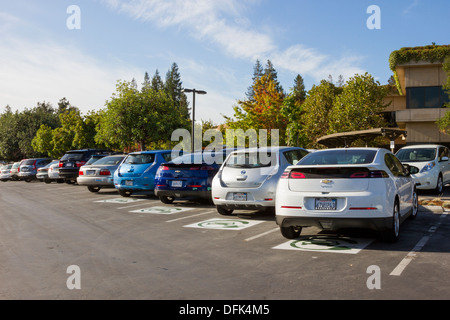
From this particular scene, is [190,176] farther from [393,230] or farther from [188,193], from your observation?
[393,230]

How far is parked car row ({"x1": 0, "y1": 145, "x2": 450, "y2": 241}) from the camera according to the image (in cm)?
607

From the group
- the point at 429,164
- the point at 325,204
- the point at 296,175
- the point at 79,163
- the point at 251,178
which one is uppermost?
the point at 79,163

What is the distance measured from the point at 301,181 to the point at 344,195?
0.70 m

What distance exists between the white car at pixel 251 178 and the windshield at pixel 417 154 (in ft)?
21.2

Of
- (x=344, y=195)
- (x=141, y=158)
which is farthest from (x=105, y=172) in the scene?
(x=344, y=195)

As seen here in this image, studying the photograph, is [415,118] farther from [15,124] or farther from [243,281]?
[15,124]

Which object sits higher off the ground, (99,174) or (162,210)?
(99,174)

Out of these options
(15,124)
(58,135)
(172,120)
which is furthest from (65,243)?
(15,124)

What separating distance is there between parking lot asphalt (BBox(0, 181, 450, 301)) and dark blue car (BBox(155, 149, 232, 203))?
1831 mm

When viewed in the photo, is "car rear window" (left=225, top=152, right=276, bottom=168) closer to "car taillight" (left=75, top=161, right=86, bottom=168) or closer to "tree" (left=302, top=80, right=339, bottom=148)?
"car taillight" (left=75, top=161, right=86, bottom=168)

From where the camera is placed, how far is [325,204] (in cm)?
618

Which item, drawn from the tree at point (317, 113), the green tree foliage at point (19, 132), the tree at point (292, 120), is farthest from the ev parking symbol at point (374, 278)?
Result: the green tree foliage at point (19, 132)
